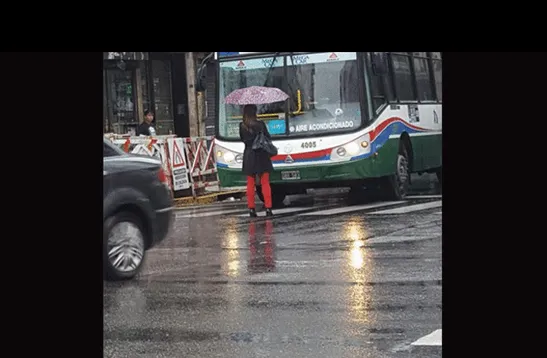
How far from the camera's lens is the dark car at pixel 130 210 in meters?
9.22

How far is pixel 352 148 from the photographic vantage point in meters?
17.4

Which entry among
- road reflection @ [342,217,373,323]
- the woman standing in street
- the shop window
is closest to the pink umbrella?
the woman standing in street

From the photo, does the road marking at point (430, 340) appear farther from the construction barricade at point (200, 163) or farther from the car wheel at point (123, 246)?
the construction barricade at point (200, 163)

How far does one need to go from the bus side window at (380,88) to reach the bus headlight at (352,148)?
566 mm

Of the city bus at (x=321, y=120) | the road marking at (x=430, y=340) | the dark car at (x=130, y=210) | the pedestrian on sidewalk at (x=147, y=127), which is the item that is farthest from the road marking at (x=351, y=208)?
the road marking at (x=430, y=340)

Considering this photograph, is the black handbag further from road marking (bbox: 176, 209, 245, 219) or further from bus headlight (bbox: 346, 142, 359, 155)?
bus headlight (bbox: 346, 142, 359, 155)

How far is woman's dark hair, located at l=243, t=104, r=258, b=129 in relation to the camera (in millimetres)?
16227

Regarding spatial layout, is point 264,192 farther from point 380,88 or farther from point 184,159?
point 184,159

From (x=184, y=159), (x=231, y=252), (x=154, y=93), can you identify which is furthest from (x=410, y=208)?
(x=154, y=93)

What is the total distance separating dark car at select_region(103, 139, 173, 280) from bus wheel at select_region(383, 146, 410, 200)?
27.7 ft

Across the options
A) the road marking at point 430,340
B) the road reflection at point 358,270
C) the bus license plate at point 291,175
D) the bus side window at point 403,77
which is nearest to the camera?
the road marking at point 430,340

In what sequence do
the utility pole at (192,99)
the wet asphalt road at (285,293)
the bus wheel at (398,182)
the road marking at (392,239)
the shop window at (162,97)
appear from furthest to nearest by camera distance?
1. the utility pole at (192,99)
2. the shop window at (162,97)
3. the bus wheel at (398,182)
4. the road marking at (392,239)
5. the wet asphalt road at (285,293)
